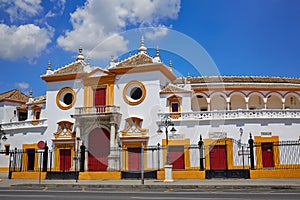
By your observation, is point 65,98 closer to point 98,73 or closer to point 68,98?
point 68,98

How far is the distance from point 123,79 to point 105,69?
1.79m

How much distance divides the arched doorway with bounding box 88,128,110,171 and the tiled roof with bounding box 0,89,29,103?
12146mm

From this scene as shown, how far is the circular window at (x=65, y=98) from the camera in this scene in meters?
28.8

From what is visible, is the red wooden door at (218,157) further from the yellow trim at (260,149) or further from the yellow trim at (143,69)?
the yellow trim at (143,69)

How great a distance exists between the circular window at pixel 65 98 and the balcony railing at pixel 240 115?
31.9 ft

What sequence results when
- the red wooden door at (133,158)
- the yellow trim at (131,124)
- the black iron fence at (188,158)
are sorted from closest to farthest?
the black iron fence at (188,158) → the red wooden door at (133,158) → the yellow trim at (131,124)

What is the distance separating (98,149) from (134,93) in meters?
5.51

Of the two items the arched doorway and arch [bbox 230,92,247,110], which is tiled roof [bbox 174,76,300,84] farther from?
the arched doorway

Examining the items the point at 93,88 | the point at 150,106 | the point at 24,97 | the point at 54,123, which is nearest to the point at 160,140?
the point at 150,106

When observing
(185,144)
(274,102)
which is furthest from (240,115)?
(274,102)

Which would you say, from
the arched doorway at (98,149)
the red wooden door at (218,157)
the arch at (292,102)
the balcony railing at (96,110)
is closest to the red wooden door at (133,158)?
the arched doorway at (98,149)

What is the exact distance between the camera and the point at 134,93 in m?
27.8

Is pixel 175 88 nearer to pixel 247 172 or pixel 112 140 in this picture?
pixel 112 140

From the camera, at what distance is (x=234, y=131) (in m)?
24.6
